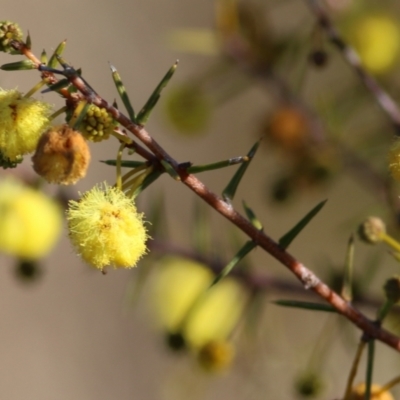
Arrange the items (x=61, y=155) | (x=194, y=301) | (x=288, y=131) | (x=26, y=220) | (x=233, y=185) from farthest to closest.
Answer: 1. (x=288, y=131)
2. (x=194, y=301)
3. (x=26, y=220)
4. (x=233, y=185)
5. (x=61, y=155)

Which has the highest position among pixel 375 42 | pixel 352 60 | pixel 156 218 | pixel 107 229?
pixel 375 42

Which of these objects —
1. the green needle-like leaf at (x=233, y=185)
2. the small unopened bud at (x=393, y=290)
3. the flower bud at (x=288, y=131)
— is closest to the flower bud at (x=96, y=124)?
the green needle-like leaf at (x=233, y=185)

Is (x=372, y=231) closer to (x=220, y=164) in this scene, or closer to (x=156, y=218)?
(x=220, y=164)

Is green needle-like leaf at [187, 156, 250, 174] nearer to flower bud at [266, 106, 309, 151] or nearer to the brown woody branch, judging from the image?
the brown woody branch

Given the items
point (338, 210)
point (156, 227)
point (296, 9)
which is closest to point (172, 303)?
point (156, 227)

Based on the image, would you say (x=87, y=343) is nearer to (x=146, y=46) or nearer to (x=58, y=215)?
(x=146, y=46)

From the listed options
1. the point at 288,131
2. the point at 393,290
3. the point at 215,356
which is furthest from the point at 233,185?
the point at 288,131

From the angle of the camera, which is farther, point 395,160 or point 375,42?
point 375,42

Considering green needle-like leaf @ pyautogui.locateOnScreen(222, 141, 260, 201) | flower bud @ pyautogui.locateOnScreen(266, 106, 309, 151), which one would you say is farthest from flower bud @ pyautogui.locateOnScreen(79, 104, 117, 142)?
flower bud @ pyautogui.locateOnScreen(266, 106, 309, 151)
